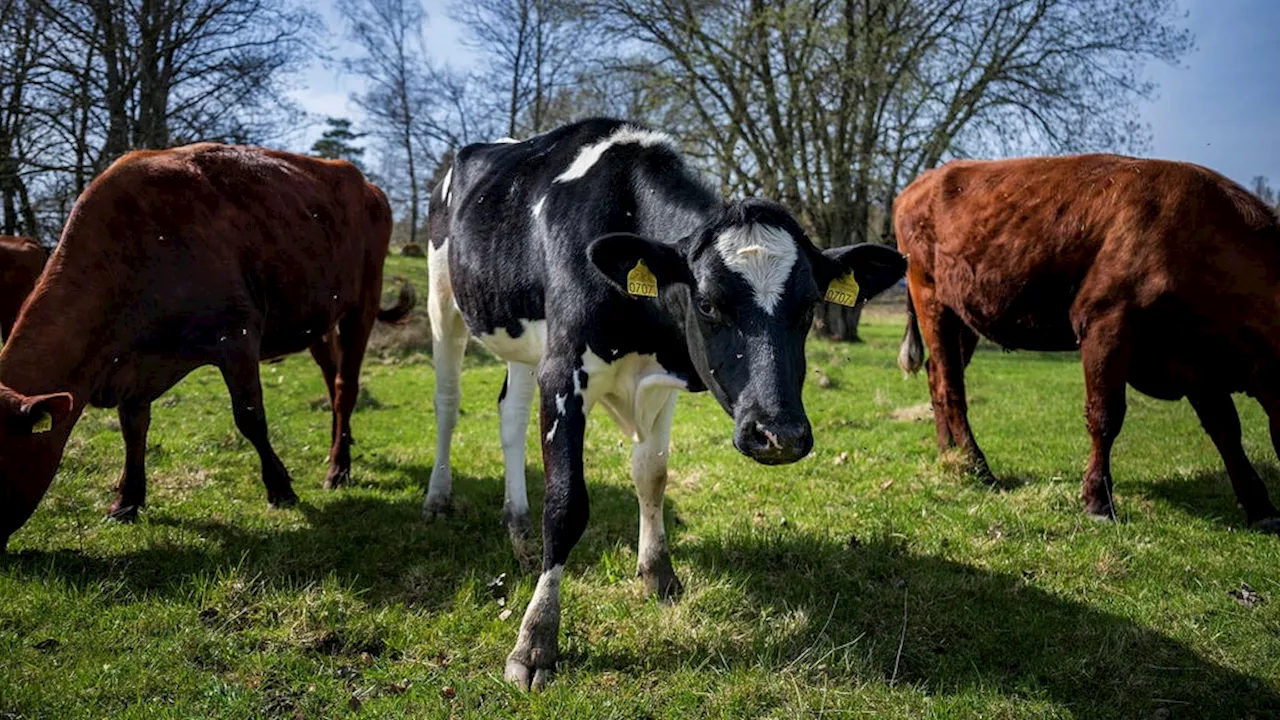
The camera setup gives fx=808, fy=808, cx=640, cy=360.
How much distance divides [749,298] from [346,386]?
4.80m

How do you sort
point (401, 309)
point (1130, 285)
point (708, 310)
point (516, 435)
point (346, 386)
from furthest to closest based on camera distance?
point (401, 309) → point (346, 386) → point (1130, 285) → point (516, 435) → point (708, 310)

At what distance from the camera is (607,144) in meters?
4.18

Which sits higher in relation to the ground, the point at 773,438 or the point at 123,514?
the point at 773,438

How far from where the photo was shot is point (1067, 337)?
6.19 meters

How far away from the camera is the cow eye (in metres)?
3.16

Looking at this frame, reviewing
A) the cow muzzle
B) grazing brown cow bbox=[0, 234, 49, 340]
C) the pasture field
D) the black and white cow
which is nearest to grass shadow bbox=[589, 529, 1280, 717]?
the pasture field

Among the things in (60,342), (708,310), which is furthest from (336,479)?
(708,310)

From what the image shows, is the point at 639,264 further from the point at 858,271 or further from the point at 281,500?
the point at 281,500

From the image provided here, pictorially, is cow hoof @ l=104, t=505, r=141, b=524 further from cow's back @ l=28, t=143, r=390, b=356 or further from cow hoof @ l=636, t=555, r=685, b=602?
cow hoof @ l=636, t=555, r=685, b=602

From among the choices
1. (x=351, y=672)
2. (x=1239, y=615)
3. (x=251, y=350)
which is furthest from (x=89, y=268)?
(x=1239, y=615)

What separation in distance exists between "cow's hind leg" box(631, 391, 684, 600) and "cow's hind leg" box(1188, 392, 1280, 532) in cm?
391

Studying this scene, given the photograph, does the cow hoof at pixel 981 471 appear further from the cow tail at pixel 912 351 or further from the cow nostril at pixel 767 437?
the cow nostril at pixel 767 437

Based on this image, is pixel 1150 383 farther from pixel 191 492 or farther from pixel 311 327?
pixel 191 492

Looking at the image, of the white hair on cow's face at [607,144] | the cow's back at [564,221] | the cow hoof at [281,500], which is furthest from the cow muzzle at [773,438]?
the cow hoof at [281,500]
